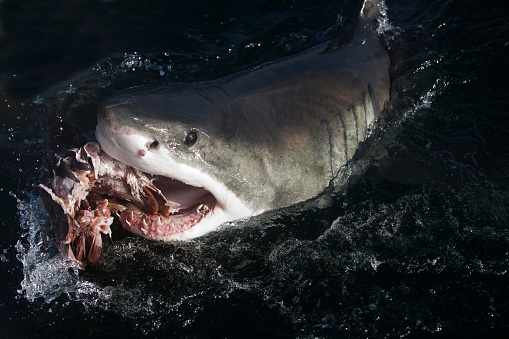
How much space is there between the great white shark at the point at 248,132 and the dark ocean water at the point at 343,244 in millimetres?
187

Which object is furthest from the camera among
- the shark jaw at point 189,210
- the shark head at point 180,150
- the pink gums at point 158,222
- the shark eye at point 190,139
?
the pink gums at point 158,222

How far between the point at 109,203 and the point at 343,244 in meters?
1.15

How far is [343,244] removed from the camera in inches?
125

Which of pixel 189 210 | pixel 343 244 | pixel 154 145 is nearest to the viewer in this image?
pixel 154 145

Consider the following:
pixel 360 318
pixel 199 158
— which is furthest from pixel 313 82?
pixel 360 318

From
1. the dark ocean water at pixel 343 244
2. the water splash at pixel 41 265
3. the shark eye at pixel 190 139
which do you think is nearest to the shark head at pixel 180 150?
the shark eye at pixel 190 139

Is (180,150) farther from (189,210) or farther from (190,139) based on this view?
(189,210)

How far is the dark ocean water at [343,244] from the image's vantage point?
9.39 ft

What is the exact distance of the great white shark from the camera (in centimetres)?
252

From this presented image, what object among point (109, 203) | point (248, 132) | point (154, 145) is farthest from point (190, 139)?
point (109, 203)

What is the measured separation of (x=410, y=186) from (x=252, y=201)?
1.01 metres

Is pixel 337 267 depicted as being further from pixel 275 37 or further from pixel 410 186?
pixel 275 37

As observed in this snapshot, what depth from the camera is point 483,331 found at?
2.79 meters

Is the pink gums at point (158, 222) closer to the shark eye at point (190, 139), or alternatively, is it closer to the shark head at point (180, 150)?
the shark head at point (180, 150)
